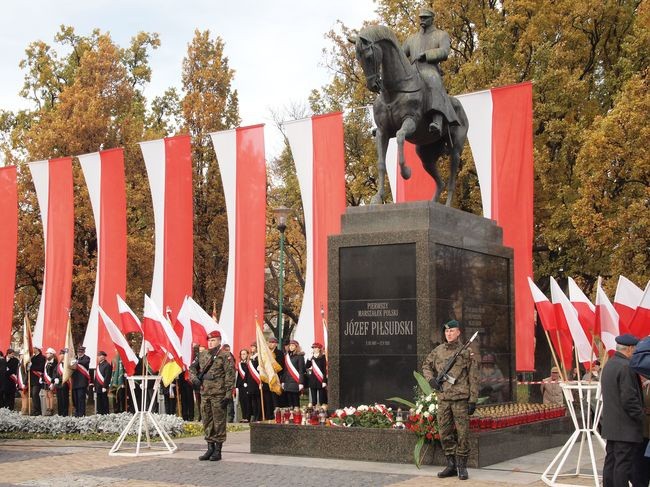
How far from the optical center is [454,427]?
11242 millimetres

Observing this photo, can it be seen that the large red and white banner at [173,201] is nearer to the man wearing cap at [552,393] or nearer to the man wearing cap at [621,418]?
the man wearing cap at [552,393]

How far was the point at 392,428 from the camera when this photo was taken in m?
12.3

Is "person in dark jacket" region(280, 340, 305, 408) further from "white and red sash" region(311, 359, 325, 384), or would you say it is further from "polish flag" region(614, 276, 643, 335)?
"polish flag" region(614, 276, 643, 335)

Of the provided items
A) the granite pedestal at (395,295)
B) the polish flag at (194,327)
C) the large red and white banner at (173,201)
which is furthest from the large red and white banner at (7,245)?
the granite pedestal at (395,295)

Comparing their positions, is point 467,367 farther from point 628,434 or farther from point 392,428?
point 628,434

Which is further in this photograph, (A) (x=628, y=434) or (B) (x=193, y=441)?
(B) (x=193, y=441)

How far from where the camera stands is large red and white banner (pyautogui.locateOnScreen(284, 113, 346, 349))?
21.7 meters

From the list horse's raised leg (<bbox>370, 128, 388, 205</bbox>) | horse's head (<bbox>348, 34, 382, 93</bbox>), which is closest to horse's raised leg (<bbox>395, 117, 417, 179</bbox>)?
horse's raised leg (<bbox>370, 128, 388, 205</bbox>)

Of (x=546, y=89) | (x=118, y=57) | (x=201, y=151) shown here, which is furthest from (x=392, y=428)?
(x=118, y=57)

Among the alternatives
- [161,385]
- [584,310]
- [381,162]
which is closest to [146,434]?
[381,162]

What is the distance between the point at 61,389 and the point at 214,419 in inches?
418

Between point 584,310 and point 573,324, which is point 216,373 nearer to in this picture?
point 573,324

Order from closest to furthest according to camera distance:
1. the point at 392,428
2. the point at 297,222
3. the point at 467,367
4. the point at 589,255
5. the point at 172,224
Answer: the point at 467,367, the point at 392,428, the point at 172,224, the point at 589,255, the point at 297,222

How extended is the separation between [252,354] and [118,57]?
67.5 feet
